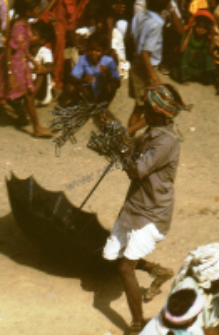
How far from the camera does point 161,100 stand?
3.84m

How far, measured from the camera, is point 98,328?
441 cm

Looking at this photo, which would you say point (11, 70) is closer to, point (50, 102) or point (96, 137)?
Result: point (50, 102)

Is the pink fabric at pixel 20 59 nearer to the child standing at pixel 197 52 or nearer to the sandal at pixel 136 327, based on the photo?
the child standing at pixel 197 52

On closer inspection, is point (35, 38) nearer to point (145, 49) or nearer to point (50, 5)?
point (50, 5)

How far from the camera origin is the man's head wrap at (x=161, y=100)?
384cm

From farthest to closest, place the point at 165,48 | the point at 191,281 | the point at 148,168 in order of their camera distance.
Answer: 1. the point at 165,48
2. the point at 148,168
3. the point at 191,281

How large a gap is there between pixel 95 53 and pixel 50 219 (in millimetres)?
3559

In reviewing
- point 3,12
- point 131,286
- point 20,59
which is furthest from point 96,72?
point 131,286

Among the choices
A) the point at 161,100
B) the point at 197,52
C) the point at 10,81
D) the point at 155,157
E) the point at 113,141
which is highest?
the point at 161,100

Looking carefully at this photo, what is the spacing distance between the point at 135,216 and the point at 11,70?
369cm

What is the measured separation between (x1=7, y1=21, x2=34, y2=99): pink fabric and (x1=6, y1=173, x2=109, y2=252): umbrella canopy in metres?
2.04

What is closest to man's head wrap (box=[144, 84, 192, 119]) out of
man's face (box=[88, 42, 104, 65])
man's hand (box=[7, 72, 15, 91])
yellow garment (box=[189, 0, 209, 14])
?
man's hand (box=[7, 72, 15, 91])

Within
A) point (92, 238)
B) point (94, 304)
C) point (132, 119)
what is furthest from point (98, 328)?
point (132, 119)

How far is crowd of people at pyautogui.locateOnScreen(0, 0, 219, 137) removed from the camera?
702 centimetres
